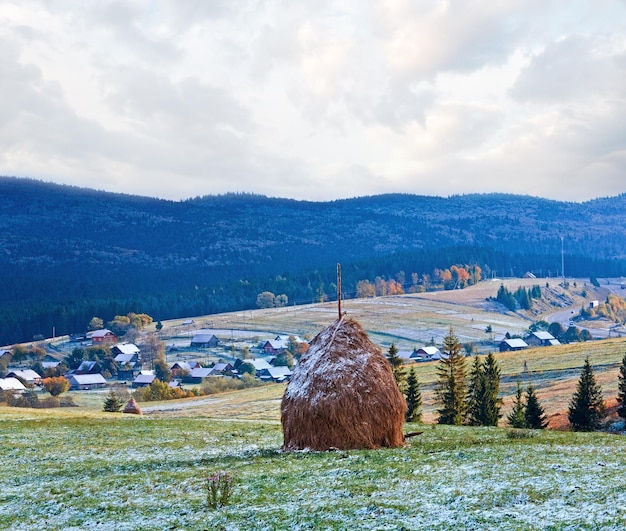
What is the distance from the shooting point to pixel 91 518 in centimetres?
1914

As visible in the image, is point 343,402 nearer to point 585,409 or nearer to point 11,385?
point 585,409

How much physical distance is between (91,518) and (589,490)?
42.3 feet

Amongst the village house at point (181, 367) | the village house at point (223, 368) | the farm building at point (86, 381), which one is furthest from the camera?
the village house at point (181, 367)

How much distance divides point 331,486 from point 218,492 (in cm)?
318

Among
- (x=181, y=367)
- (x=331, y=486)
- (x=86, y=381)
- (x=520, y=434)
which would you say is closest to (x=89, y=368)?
(x=86, y=381)

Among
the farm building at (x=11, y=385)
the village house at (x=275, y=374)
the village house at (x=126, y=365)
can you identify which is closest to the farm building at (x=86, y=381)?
the village house at (x=126, y=365)

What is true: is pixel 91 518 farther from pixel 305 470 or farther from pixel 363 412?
pixel 363 412

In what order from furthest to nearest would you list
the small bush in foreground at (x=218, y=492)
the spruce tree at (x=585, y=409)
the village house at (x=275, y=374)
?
the village house at (x=275, y=374) → the spruce tree at (x=585, y=409) → the small bush in foreground at (x=218, y=492)

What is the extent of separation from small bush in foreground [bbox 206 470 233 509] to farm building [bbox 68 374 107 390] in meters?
154

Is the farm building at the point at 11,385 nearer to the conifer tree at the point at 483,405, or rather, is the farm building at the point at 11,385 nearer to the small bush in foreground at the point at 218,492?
the conifer tree at the point at 483,405

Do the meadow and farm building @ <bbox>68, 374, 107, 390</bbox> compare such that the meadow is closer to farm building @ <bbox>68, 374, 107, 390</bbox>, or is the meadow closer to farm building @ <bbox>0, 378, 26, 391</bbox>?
farm building @ <bbox>0, 378, 26, 391</bbox>

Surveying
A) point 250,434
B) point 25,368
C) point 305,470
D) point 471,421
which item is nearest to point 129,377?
point 25,368

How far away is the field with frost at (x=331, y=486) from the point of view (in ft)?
55.5

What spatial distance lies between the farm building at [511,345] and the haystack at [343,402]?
173m
